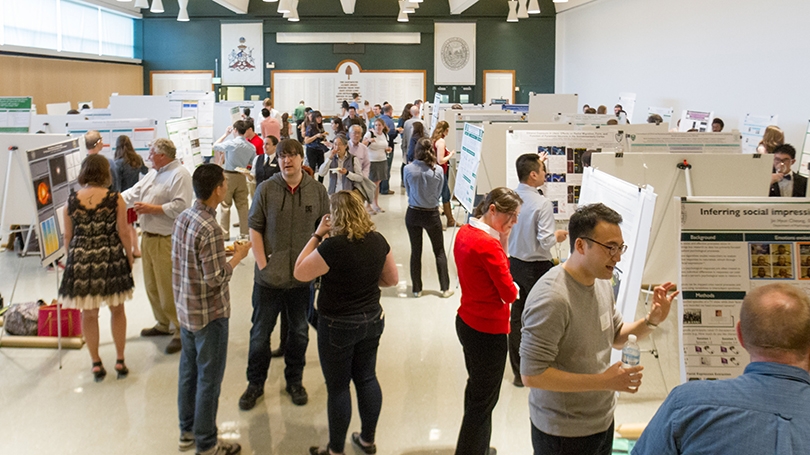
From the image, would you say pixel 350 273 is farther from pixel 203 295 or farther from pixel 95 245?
pixel 95 245

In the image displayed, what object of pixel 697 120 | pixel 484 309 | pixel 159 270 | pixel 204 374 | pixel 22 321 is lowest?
pixel 22 321

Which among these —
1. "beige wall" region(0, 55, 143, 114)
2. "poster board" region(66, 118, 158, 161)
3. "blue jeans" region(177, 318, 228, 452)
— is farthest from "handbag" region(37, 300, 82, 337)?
"beige wall" region(0, 55, 143, 114)

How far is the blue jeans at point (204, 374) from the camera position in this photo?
3.60 m

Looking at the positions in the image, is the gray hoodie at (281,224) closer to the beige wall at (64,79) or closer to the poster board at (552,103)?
the poster board at (552,103)

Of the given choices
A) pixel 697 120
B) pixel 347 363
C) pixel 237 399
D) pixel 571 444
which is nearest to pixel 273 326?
pixel 237 399

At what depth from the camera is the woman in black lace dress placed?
443cm

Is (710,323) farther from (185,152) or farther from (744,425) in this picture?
(185,152)

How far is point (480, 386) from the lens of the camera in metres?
3.40

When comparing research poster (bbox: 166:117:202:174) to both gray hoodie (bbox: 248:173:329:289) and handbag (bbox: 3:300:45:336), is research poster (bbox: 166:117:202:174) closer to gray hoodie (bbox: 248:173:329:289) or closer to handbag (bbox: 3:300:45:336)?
handbag (bbox: 3:300:45:336)

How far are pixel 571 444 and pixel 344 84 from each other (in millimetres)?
21294

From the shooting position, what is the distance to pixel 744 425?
149 centimetres

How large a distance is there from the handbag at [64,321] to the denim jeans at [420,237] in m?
2.90

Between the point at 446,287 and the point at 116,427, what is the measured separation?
3.55m

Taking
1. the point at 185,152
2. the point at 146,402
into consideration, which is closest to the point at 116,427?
the point at 146,402
